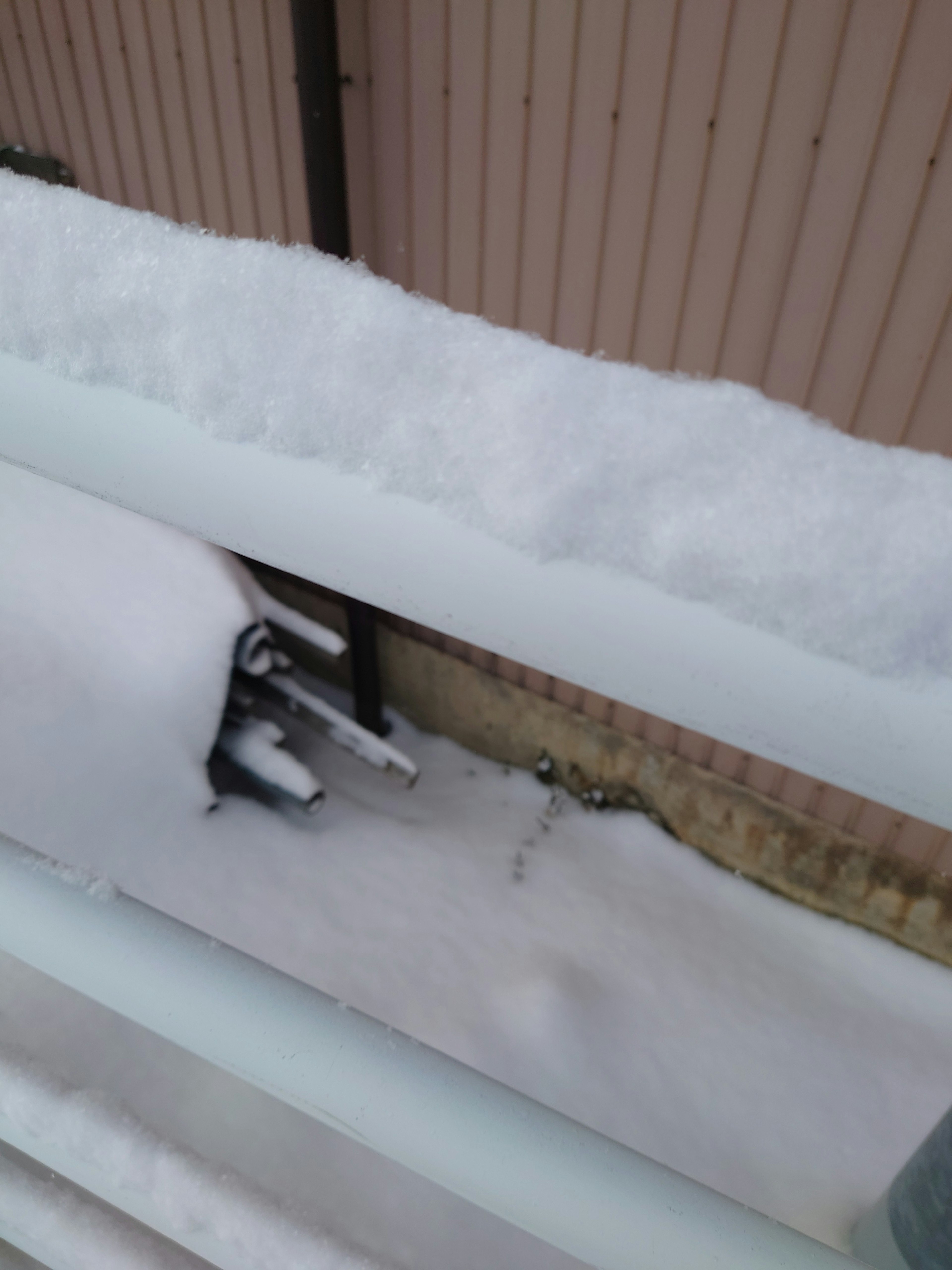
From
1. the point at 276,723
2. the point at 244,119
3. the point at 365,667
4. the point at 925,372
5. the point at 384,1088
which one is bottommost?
the point at 276,723

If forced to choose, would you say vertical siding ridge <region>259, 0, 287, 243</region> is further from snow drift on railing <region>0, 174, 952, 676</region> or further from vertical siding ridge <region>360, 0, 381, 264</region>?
snow drift on railing <region>0, 174, 952, 676</region>

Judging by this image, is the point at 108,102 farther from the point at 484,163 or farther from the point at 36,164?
the point at 484,163

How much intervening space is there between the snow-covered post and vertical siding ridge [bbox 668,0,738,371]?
2.15 meters

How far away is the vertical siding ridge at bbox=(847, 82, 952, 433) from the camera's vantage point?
6.17ft

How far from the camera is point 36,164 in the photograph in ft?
11.4

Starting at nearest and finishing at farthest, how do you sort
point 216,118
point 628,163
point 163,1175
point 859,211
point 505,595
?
point 505,595 → point 163,1175 → point 859,211 → point 628,163 → point 216,118

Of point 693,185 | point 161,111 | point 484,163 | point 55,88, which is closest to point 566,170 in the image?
point 484,163

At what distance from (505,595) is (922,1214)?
146 centimetres

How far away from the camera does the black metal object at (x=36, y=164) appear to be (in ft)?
11.3

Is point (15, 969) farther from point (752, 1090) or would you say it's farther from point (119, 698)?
point (752, 1090)

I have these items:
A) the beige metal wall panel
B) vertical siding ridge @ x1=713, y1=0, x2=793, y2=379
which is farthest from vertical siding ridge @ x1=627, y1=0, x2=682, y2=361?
the beige metal wall panel

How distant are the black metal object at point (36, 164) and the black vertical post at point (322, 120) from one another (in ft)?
4.86

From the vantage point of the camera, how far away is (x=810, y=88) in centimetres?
196

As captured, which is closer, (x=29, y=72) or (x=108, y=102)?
(x=108, y=102)
